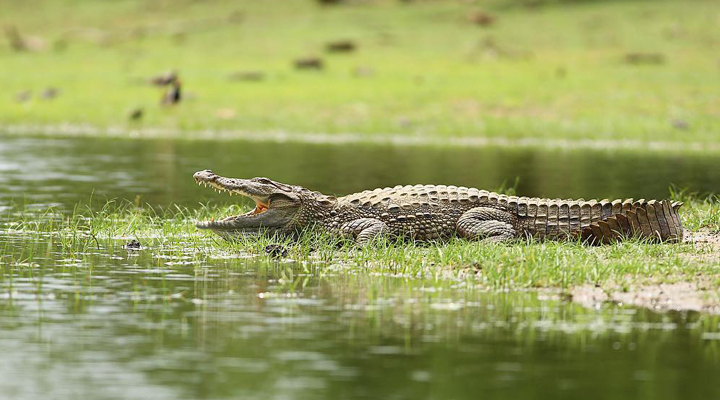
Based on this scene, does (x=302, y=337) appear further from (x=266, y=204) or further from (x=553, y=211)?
(x=553, y=211)

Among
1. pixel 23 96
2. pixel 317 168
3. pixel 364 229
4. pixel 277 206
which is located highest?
pixel 23 96

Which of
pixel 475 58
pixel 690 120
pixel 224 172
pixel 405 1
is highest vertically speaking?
pixel 405 1

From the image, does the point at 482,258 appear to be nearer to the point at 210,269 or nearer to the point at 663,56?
the point at 210,269

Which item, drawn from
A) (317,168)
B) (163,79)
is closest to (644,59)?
(163,79)

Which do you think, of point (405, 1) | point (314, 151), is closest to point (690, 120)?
point (314, 151)

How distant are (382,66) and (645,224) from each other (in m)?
36.5

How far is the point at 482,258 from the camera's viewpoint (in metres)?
13.6

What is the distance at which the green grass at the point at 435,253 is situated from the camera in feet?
42.1

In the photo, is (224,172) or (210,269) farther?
(224,172)

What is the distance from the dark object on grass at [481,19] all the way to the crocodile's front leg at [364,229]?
49.6 meters

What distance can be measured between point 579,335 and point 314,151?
956 inches

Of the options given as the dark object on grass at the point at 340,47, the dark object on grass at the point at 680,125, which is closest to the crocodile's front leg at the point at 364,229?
the dark object on grass at the point at 680,125

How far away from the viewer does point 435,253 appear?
47.1ft

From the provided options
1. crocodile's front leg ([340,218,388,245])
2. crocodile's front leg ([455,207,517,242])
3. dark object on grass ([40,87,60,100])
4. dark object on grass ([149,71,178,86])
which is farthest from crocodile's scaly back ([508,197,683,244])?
dark object on grass ([40,87,60,100])
